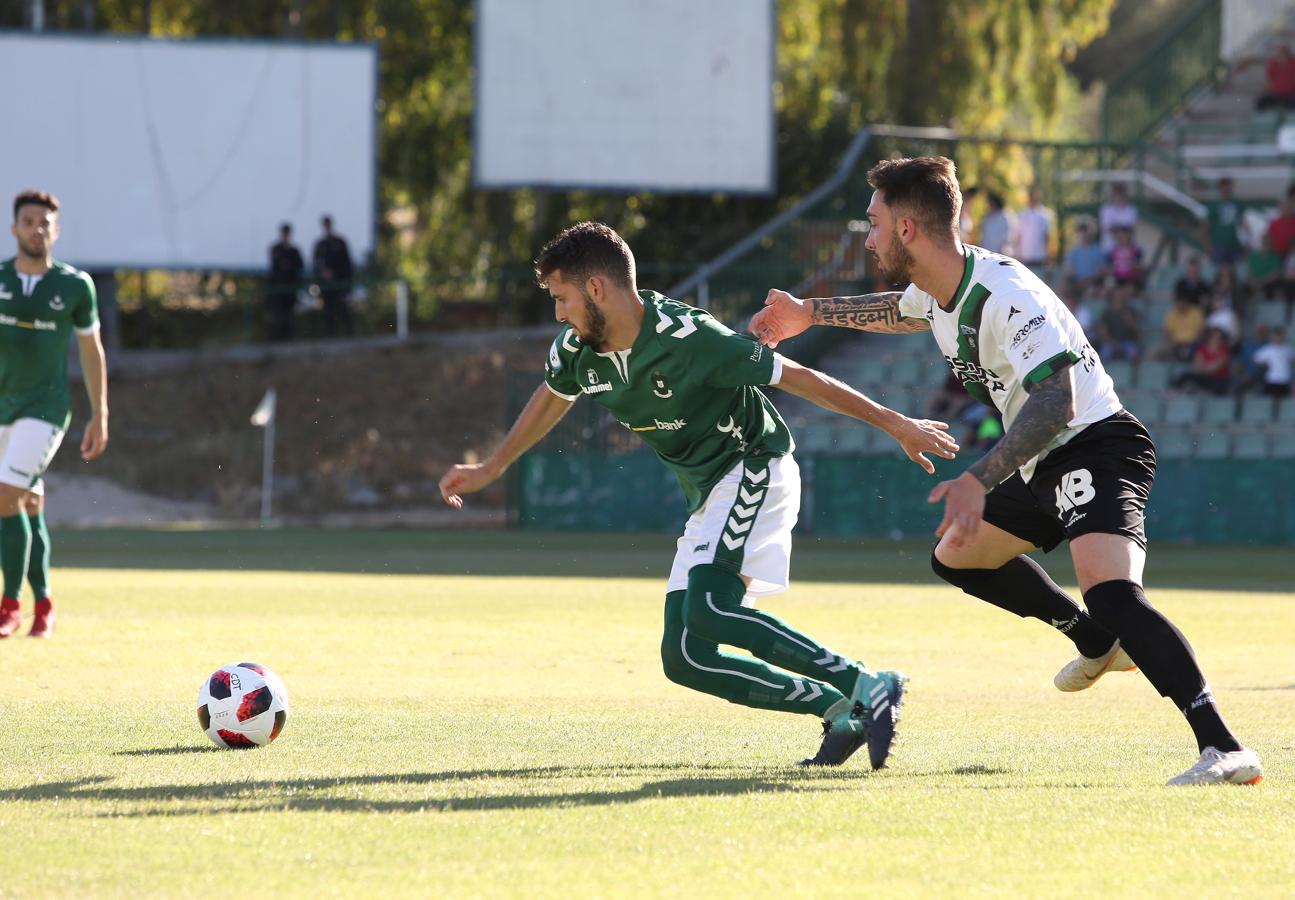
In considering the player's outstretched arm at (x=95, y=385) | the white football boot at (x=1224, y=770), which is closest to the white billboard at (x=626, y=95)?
the player's outstretched arm at (x=95, y=385)

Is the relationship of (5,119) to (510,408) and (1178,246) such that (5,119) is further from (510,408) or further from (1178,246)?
(1178,246)

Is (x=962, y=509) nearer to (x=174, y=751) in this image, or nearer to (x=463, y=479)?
(x=463, y=479)

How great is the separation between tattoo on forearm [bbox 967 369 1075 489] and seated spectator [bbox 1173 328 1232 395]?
1849 cm

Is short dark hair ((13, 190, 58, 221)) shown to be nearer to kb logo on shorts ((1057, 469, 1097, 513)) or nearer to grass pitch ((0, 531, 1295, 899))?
grass pitch ((0, 531, 1295, 899))

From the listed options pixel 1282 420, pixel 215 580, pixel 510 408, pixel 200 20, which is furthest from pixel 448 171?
pixel 215 580

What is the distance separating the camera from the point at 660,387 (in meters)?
A: 6.57

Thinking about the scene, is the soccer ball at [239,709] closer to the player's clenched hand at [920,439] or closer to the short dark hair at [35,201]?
the player's clenched hand at [920,439]

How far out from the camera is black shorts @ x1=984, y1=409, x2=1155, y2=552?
630 centimetres

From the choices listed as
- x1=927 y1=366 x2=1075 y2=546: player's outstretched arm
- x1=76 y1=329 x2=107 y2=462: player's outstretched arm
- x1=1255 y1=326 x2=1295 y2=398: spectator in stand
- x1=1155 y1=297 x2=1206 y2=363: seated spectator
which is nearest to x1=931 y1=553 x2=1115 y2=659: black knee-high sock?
x1=927 y1=366 x2=1075 y2=546: player's outstretched arm

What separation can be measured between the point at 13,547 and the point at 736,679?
19.2 ft

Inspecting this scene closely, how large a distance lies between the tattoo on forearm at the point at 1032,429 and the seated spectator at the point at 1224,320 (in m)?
18.9

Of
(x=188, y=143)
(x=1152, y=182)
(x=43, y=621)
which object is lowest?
(x=43, y=621)

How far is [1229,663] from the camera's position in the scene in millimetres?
10211

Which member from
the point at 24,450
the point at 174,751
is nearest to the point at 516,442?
the point at 174,751
